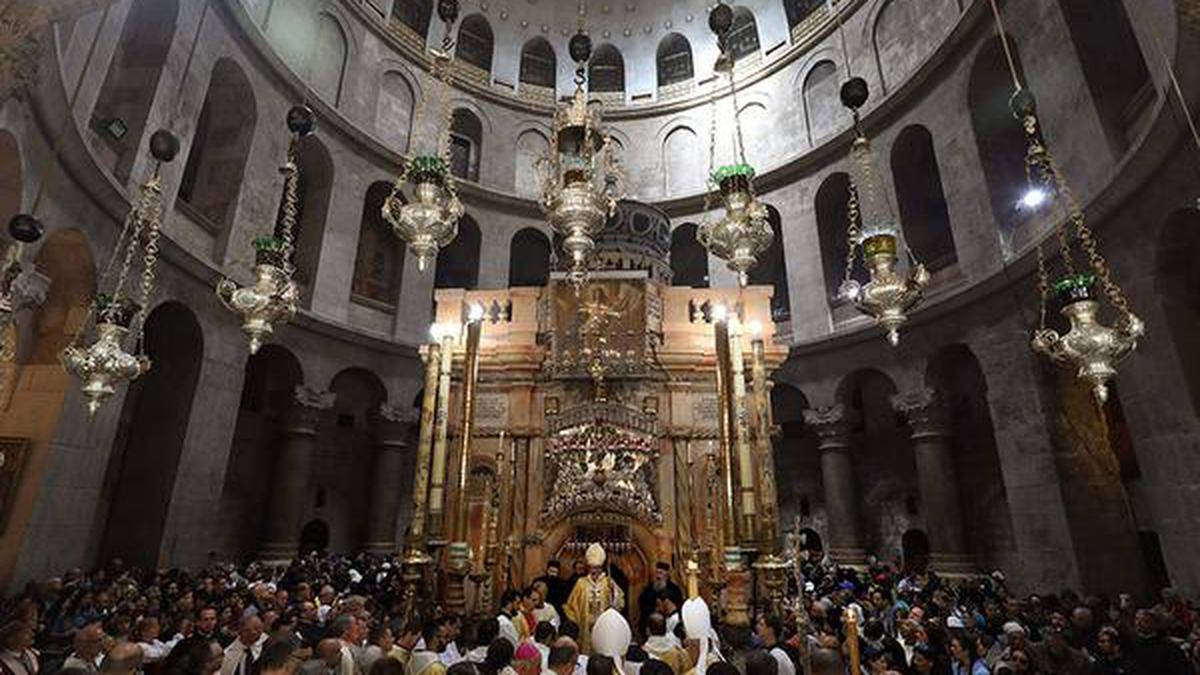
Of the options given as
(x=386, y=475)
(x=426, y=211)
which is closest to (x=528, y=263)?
(x=386, y=475)

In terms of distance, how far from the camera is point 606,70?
78.8 feet

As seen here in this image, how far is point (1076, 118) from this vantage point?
1077 cm

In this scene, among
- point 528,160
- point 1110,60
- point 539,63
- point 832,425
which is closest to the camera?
point 1110,60

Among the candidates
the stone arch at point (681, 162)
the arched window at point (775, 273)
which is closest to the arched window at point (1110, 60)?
the arched window at point (775, 273)

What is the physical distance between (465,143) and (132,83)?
11498 millimetres

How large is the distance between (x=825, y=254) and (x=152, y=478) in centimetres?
1777

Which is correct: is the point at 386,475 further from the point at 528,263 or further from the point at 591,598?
the point at 591,598

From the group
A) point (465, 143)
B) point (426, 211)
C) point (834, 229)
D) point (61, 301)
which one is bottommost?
point (426, 211)

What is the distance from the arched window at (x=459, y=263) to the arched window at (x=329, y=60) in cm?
559

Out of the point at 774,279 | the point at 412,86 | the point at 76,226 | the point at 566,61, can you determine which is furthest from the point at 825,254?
the point at 76,226

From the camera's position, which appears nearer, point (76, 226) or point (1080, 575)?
point (76, 226)

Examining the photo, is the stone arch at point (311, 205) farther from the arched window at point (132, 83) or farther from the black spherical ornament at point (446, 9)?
the black spherical ornament at point (446, 9)

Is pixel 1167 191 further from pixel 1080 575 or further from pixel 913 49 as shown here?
pixel 913 49

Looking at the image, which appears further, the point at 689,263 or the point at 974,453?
the point at 689,263
